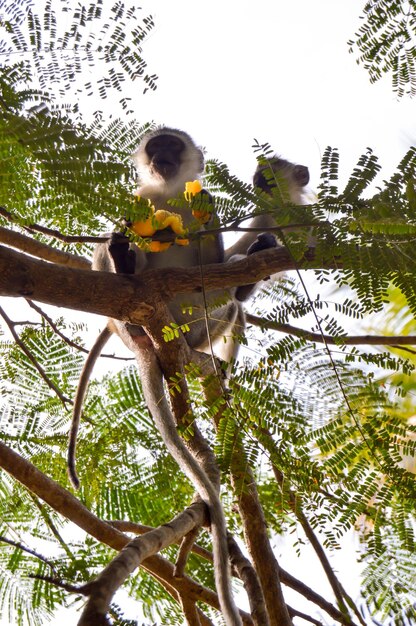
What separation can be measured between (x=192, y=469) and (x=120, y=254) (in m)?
1.31

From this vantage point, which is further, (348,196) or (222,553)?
(222,553)

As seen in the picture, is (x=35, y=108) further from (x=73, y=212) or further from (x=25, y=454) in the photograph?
(x=25, y=454)

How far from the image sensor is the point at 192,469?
13.1 feet

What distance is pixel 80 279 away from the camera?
3365 millimetres

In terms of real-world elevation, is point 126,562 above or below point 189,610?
below

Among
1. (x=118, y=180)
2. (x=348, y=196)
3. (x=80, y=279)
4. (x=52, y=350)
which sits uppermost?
(x=52, y=350)

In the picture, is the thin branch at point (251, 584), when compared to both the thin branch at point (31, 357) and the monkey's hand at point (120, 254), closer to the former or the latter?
the monkey's hand at point (120, 254)

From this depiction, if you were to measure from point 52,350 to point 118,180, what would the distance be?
3.27 m

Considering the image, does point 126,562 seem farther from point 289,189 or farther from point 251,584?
point 289,189

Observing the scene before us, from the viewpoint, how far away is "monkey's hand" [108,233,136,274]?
4.31m

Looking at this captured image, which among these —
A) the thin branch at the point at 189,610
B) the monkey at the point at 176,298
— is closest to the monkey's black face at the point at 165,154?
the monkey at the point at 176,298

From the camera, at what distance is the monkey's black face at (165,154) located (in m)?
5.81

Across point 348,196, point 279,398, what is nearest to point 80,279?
point 279,398

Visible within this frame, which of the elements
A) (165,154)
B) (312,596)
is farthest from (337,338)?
(165,154)
